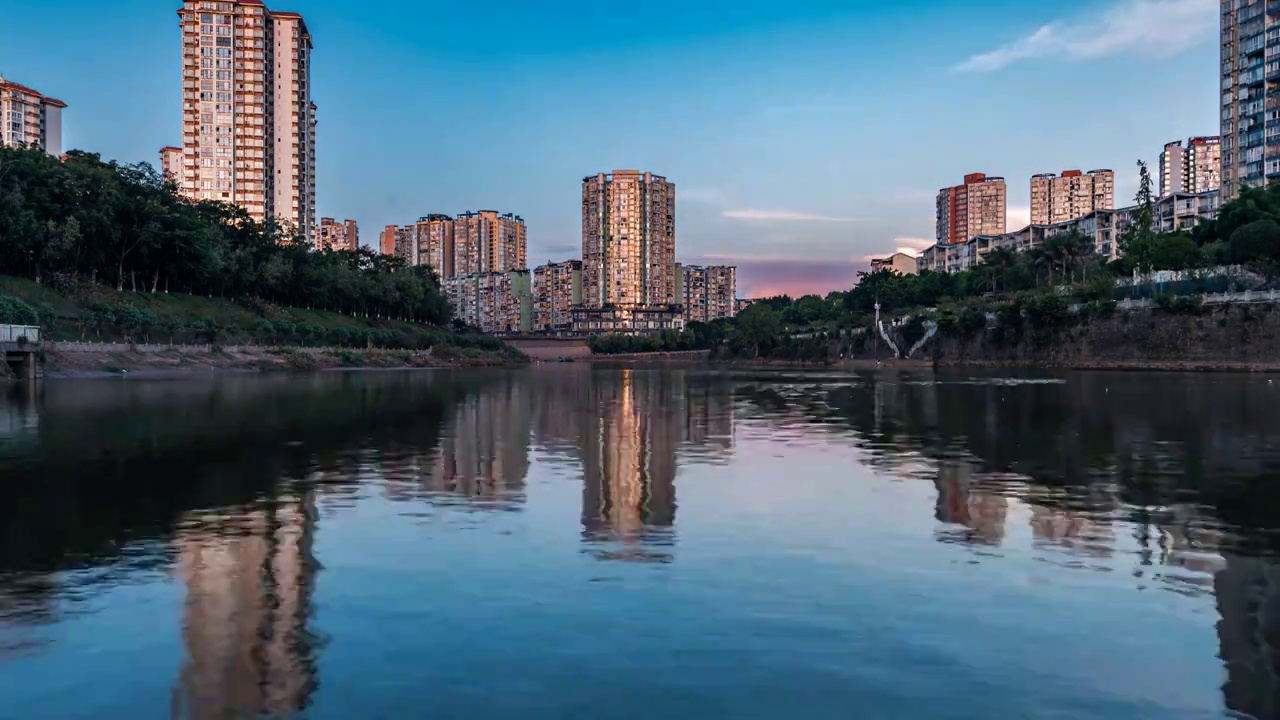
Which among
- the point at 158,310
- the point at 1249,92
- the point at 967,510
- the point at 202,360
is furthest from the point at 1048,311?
the point at 967,510

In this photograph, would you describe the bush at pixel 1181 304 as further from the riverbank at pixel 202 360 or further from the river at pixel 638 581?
the riverbank at pixel 202 360

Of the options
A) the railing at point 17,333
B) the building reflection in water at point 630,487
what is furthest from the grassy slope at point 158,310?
the building reflection in water at point 630,487

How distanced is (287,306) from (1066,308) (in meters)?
104

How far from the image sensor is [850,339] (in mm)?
156250

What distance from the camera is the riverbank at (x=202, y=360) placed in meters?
66.0

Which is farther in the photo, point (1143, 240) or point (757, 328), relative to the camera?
point (757, 328)

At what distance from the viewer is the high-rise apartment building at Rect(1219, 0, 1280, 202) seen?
133 m

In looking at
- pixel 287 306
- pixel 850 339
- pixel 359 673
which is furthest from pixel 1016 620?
pixel 850 339

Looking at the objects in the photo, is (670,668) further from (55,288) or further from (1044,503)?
(55,288)

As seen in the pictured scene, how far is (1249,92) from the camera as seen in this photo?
138625mm

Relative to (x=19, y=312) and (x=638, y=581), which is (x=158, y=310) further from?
(x=638, y=581)

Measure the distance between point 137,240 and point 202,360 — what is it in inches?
993

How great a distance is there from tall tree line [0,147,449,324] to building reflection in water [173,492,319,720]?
85975 millimetres

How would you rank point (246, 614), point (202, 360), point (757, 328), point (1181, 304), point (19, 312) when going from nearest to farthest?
point (246, 614)
point (19, 312)
point (202, 360)
point (1181, 304)
point (757, 328)
